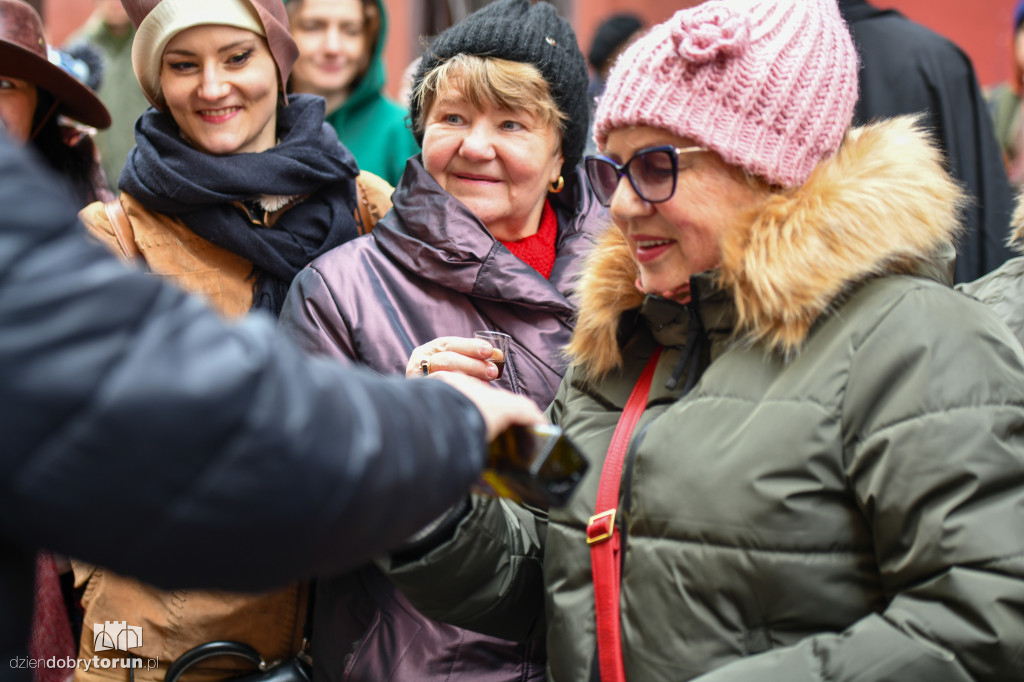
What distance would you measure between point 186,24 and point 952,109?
2179mm

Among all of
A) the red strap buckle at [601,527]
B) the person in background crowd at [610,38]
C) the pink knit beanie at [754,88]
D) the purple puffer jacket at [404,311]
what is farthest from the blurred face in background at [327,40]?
the red strap buckle at [601,527]

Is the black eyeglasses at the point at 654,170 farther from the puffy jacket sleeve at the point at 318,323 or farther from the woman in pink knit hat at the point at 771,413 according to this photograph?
the puffy jacket sleeve at the point at 318,323

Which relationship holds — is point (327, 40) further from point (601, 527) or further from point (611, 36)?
point (601, 527)

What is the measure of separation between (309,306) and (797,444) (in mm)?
1195

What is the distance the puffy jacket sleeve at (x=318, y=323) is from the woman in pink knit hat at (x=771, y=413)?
0.57 m

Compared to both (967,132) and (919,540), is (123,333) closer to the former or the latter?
(919,540)

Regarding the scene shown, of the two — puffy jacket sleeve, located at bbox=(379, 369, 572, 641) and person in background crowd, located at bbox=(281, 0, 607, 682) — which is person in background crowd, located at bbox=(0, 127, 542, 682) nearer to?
puffy jacket sleeve, located at bbox=(379, 369, 572, 641)

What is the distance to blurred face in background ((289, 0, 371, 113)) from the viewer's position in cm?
374

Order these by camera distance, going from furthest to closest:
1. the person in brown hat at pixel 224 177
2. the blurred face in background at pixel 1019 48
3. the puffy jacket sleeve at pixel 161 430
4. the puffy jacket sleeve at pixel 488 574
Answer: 1. the blurred face in background at pixel 1019 48
2. the person in brown hat at pixel 224 177
3. the puffy jacket sleeve at pixel 488 574
4. the puffy jacket sleeve at pixel 161 430

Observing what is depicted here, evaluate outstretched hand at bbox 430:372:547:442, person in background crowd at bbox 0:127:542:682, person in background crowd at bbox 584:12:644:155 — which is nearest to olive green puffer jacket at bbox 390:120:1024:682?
outstretched hand at bbox 430:372:547:442

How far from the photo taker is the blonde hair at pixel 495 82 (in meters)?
2.39

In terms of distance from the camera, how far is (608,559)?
156 centimetres

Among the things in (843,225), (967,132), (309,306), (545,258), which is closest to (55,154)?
(309,306)

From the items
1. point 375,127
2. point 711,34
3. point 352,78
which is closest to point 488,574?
point 711,34
